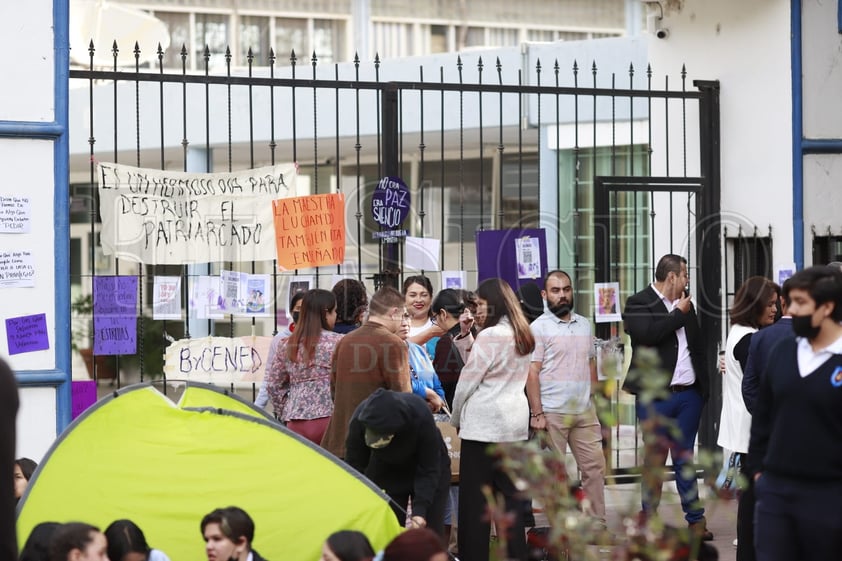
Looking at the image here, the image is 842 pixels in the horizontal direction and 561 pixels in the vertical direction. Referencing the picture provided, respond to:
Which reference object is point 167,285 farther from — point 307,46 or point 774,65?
point 307,46

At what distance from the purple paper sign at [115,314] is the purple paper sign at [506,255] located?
239 cm

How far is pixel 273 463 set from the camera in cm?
605

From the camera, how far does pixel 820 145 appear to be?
9070 millimetres

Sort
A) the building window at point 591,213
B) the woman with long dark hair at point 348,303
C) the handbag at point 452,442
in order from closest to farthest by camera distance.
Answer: the handbag at point 452,442 < the woman with long dark hair at point 348,303 < the building window at point 591,213

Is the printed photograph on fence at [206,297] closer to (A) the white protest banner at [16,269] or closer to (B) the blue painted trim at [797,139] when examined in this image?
(A) the white protest banner at [16,269]

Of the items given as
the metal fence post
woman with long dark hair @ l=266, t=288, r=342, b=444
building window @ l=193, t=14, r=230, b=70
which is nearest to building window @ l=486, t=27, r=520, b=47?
building window @ l=193, t=14, r=230, b=70

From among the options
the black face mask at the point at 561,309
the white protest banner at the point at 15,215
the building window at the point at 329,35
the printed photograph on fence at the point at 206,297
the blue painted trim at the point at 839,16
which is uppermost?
the building window at the point at 329,35

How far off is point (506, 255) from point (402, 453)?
3.32 meters

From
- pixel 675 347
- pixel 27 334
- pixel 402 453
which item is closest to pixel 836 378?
pixel 402 453

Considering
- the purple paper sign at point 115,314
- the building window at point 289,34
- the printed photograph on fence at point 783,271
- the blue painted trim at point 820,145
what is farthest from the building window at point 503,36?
the purple paper sign at point 115,314

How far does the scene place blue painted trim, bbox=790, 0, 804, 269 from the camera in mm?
9047

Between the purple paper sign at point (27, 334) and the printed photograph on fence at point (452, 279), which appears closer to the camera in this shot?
the purple paper sign at point (27, 334)

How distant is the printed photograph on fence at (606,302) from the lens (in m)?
9.07

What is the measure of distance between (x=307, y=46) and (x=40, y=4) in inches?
857
